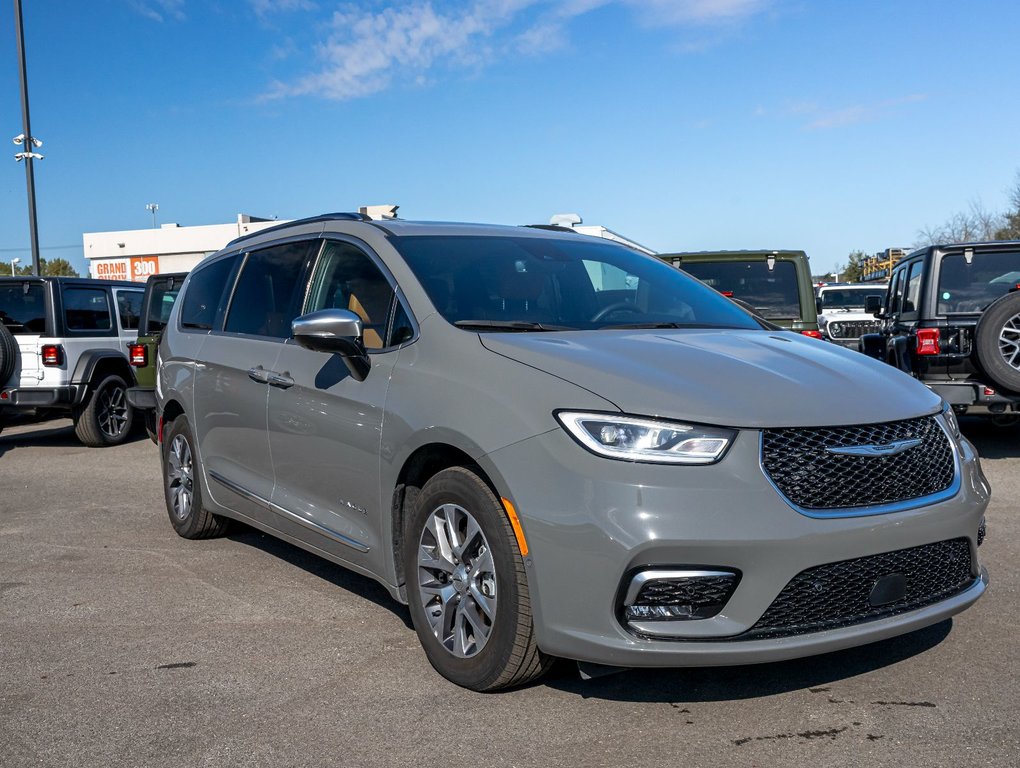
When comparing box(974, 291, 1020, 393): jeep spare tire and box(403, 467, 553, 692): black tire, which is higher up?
box(974, 291, 1020, 393): jeep spare tire

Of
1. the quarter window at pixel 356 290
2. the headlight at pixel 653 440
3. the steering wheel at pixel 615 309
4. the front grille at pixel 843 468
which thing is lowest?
the front grille at pixel 843 468

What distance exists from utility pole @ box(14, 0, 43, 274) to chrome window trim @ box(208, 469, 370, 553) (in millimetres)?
17245

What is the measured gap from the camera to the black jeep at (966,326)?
8352mm

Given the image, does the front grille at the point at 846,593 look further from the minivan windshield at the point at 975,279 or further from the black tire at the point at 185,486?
the minivan windshield at the point at 975,279

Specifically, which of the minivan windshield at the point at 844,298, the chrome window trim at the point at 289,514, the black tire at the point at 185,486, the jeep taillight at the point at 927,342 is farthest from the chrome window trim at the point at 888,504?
the minivan windshield at the point at 844,298

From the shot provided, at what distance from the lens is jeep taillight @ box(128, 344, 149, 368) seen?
1123 cm

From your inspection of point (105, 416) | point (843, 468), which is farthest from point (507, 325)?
point (105, 416)

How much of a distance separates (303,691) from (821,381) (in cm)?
220

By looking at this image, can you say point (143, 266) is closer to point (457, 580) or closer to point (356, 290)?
point (356, 290)

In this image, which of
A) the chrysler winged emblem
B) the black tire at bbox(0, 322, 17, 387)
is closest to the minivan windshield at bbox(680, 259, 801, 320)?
the black tire at bbox(0, 322, 17, 387)

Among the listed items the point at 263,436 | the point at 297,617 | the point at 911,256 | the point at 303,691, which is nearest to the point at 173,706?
the point at 303,691

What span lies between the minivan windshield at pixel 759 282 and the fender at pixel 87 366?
6.54 metres

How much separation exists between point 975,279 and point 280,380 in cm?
682

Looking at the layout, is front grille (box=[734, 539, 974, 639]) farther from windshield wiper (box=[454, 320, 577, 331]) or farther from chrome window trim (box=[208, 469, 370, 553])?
chrome window trim (box=[208, 469, 370, 553])
